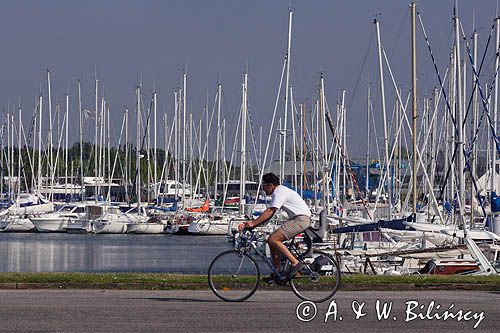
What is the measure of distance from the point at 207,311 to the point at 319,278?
7.20 ft

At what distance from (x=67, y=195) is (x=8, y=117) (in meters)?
8.02

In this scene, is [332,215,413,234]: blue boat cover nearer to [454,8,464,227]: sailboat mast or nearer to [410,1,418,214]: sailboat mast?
[410,1,418,214]: sailboat mast

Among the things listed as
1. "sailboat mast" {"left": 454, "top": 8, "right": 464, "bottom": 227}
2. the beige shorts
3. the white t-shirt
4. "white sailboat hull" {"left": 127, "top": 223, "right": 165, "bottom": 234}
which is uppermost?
"sailboat mast" {"left": 454, "top": 8, "right": 464, "bottom": 227}

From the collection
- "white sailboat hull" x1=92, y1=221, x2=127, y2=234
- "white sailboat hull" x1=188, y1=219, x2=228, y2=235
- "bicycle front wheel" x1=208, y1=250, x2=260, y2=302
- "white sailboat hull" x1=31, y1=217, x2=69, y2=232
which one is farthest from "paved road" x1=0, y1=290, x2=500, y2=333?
"white sailboat hull" x1=31, y1=217, x2=69, y2=232

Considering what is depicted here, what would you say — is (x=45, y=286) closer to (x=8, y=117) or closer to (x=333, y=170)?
(x=333, y=170)

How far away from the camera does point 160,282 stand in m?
19.1

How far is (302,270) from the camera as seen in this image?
17.0 meters

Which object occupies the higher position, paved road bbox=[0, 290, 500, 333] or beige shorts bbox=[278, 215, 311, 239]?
beige shorts bbox=[278, 215, 311, 239]

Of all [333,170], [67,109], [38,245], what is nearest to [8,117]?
[67,109]

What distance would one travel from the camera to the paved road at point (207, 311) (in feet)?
45.6

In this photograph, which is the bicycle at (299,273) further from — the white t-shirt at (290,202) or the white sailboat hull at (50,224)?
the white sailboat hull at (50,224)

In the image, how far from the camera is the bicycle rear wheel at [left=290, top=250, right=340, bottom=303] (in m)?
16.9

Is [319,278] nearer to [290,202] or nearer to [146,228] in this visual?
[290,202]

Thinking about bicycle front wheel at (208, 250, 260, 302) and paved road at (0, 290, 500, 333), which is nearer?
paved road at (0, 290, 500, 333)
